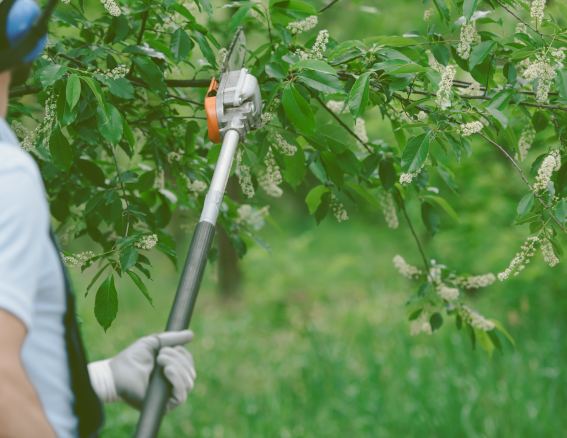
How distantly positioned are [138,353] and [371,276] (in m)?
6.92

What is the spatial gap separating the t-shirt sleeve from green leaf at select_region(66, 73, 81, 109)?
1.81ft

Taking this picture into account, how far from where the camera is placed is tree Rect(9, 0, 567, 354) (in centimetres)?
132

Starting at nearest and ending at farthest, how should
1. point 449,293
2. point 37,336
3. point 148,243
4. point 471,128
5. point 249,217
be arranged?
point 37,336 < point 471,128 < point 148,243 < point 449,293 < point 249,217

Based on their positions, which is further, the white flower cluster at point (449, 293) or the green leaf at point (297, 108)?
the white flower cluster at point (449, 293)

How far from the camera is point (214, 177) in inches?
45.3

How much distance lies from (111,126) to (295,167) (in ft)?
2.07

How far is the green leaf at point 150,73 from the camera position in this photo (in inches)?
58.2

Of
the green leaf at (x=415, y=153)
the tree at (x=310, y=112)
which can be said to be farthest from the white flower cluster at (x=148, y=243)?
Result: the green leaf at (x=415, y=153)

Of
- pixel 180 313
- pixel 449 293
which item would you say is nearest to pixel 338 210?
pixel 449 293

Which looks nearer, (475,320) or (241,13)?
(241,13)

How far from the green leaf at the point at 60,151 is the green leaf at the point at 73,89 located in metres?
0.19

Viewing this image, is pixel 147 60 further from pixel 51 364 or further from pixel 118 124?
pixel 51 364

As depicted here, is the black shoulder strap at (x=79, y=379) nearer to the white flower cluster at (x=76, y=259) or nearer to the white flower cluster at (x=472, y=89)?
the white flower cluster at (x=76, y=259)

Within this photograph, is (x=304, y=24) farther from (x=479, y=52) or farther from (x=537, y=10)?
(x=537, y=10)
